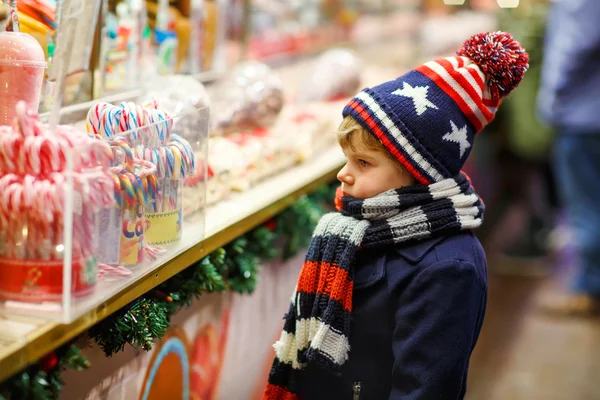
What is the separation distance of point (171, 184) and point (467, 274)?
66cm

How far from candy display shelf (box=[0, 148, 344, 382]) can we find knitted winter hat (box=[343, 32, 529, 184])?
52cm

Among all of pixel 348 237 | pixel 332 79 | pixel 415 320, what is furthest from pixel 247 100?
pixel 415 320

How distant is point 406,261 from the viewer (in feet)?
5.44

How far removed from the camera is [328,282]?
1696mm

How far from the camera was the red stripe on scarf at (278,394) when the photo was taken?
1828 millimetres

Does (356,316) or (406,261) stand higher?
(406,261)

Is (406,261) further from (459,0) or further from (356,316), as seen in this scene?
(459,0)

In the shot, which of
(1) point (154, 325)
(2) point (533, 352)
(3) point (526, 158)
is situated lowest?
A: (2) point (533, 352)

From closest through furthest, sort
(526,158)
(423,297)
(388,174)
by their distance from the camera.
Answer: (423,297) → (388,174) → (526,158)

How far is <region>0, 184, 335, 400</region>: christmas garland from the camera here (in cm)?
144

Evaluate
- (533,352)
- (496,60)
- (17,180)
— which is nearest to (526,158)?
(533,352)

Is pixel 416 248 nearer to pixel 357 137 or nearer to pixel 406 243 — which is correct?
pixel 406 243

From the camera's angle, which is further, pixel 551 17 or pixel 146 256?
pixel 551 17

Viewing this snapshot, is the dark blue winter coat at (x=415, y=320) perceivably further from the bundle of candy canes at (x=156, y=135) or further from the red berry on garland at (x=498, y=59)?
the bundle of candy canes at (x=156, y=135)
